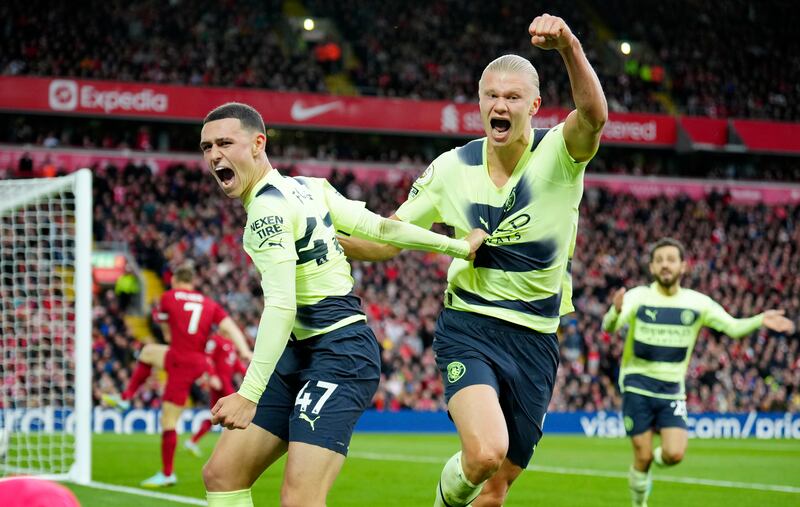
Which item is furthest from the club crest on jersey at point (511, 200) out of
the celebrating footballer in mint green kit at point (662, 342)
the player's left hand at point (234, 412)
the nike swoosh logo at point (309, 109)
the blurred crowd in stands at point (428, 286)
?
the nike swoosh logo at point (309, 109)

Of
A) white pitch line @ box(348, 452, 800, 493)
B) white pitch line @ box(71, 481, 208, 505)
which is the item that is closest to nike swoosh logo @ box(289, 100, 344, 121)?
white pitch line @ box(348, 452, 800, 493)

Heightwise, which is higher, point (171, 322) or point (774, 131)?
point (774, 131)

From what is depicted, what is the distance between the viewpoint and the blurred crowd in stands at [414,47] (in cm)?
3325

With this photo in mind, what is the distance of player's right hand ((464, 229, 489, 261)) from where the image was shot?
19.0ft

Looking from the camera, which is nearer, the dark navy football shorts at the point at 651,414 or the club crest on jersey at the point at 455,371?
the club crest on jersey at the point at 455,371

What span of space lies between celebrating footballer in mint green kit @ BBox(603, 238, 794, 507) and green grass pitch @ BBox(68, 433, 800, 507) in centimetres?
125

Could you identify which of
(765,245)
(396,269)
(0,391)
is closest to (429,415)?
(396,269)

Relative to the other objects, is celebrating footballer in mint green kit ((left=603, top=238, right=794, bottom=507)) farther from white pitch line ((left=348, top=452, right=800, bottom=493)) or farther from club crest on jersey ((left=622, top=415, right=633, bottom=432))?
white pitch line ((left=348, top=452, right=800, bottom=493))

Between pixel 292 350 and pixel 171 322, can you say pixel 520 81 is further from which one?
pixel 171 322

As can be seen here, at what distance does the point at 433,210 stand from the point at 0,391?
11.5 m

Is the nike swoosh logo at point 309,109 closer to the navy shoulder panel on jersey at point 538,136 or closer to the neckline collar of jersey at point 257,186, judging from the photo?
the navy shoulder panel on jersey at point 538,136

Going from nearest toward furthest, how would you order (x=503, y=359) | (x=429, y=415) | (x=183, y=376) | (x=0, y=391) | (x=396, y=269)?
(x=503, y=359) → (x=183, y=376) → (x=0, y=391) → (x=429, y=415) → (x=396, y=269)

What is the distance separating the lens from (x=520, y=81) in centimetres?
590

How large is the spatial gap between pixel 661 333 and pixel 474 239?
533 cm
